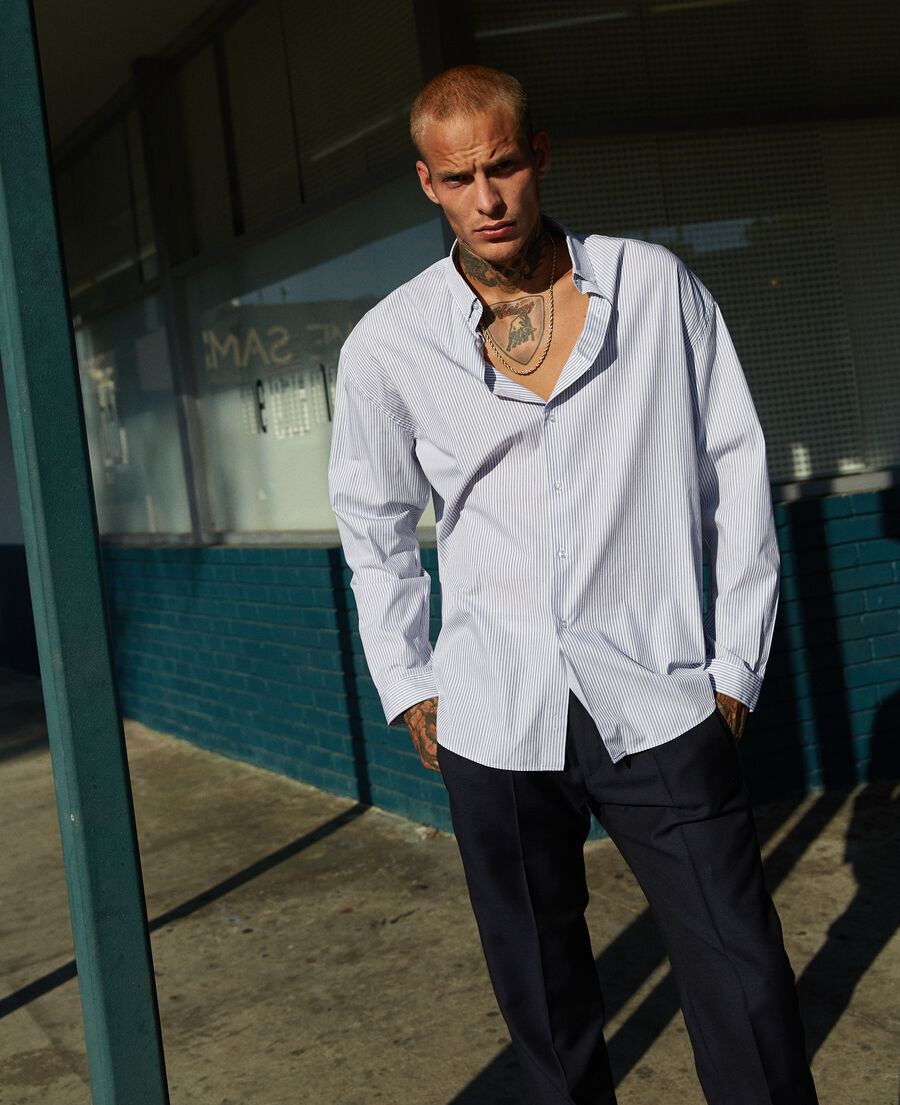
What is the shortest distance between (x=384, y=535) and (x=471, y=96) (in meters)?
0.76

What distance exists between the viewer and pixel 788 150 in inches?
193

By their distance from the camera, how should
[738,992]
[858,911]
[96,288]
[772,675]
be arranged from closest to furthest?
[738,992], [858,911], [772,675], [96,288]

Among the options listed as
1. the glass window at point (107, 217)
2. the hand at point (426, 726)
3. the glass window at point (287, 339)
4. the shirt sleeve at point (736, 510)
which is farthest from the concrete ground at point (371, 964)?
the glass window at point (107, 217)

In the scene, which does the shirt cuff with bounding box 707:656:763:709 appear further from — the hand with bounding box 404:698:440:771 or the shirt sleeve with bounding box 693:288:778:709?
the hand with bounding box 404:698:440:771

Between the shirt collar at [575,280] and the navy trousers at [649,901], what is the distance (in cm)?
65

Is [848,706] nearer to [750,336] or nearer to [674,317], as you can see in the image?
[750,336]

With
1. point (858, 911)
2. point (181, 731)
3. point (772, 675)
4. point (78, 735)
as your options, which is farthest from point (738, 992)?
point (181, 731)

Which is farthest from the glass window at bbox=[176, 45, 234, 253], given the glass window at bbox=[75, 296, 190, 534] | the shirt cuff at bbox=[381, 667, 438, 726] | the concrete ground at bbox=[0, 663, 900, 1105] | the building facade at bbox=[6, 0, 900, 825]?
the shirt cuff at bbox=[381, 667, 438, 726]

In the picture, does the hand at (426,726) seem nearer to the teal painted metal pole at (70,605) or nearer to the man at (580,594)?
the man at (580,594)

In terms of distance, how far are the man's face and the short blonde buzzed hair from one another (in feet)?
0.04

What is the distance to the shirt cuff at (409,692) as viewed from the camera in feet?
7.37

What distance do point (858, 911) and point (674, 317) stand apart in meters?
2.36

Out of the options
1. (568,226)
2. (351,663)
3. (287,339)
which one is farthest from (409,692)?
(287,339)

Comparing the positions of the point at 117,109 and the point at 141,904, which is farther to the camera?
the point at 117,109
